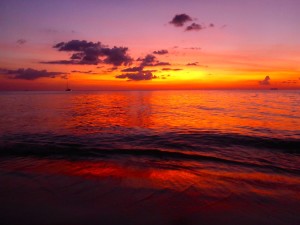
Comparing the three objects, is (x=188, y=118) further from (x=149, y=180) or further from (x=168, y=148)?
(x=149, y=180)

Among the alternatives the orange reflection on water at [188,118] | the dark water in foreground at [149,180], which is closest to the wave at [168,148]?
the dark water in foreground at [149,180]

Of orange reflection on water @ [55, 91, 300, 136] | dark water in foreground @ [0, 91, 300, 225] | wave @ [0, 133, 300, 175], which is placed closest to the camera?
dark water in foreground @ [0, 91, 300, 225]

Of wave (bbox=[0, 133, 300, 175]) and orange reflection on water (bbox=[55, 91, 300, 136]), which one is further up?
orange reflection on water (bbox=[55, 91, 300, 136])

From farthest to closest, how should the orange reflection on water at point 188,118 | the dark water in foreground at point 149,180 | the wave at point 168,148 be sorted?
the orange reflection on water at point 188,118, the wave at point 168,148, the dark water in foreground at point 149,180

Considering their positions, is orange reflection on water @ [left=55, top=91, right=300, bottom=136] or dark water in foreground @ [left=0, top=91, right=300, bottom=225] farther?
orange reflection on water @ [left=55, top=91, right=300, bottom=136]

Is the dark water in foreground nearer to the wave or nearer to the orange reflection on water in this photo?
the wave

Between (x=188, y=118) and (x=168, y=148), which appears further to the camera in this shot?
(x=188, y=118)

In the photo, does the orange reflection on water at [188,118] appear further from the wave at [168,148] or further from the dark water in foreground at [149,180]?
the dark water in foreground at [149,180]

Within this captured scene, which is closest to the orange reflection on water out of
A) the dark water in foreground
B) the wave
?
the wave

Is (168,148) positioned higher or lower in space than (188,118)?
lower

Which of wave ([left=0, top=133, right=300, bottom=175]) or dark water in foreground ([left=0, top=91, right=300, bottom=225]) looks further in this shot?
wave ([left=0, top=133, right=300, bottom=175])

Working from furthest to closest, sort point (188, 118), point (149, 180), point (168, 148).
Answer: point (188, 118) → point (168, 148) → point (149, 180)

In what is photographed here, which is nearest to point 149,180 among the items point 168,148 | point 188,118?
point 168,148

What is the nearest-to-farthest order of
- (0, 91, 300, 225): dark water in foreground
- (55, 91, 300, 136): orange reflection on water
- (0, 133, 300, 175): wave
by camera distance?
(0, 91, 300, 225): dark water in foreground → (0, 133, 300, 175): wave → (55, 91, 300, 136): orange reflection on water
